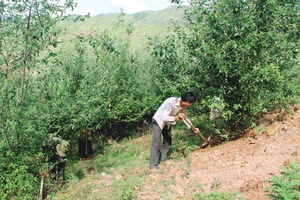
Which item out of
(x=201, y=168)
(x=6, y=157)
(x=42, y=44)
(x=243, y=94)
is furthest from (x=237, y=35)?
(x=6, y=157)

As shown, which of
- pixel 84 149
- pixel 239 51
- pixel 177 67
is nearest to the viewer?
pixel 239 51

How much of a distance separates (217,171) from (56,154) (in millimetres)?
3348

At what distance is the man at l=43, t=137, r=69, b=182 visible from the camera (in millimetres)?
5079

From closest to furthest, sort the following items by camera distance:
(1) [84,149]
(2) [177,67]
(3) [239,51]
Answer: (3) [239,51]
(2) [177,67]
(1) [84,149]

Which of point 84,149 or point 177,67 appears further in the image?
point 84,149

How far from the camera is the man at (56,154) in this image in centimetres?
508

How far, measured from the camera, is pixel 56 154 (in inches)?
227

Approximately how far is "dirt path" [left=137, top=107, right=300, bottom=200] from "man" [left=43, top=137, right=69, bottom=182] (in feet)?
6.22

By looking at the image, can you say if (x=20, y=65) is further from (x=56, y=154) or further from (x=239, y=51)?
(x=239, y=51)

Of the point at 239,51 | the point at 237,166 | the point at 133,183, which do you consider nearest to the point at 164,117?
the point at 133,183

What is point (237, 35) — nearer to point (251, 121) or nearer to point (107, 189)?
point (251, 121)

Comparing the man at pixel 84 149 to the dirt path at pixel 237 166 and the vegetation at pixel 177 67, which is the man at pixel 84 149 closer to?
the vegetation at pixel 177 67

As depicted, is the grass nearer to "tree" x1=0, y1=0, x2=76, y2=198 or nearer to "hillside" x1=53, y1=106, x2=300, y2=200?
"hillside" x1=53, y1=106, x2=300, y2=200

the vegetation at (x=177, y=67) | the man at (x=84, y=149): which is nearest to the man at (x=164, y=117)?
the vegetation at (x=177, y=67)
